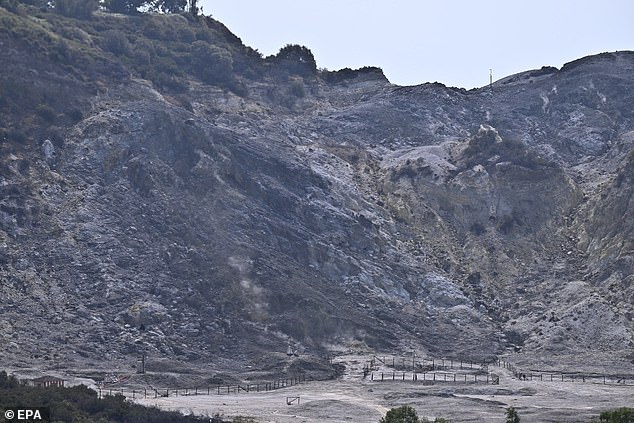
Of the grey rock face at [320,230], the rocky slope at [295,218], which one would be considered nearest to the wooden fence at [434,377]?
the rocky slope at [295,218]

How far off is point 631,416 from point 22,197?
57116 millimetres

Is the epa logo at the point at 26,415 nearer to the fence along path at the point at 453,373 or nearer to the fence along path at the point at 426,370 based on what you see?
the fence along path at the point at 426,370

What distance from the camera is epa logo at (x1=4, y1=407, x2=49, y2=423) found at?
60.9m

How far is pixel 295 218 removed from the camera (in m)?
116

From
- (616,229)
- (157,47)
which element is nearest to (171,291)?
(616,229)

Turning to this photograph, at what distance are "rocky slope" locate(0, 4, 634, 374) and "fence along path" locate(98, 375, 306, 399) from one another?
471 centimetres

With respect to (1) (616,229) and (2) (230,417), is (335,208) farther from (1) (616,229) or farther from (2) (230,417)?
(2) (230,417)

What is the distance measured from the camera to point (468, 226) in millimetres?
123375

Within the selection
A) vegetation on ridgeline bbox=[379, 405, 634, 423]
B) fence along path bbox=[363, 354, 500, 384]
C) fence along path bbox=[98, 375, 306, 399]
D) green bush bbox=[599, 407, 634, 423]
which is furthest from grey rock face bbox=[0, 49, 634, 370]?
green bush bbox=[599, 407, 634, 423]

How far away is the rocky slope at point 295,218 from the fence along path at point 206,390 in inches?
185

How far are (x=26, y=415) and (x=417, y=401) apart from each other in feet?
100

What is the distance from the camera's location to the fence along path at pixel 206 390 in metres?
84.4

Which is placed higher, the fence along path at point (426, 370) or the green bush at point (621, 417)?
the fence along path at point (426, 370)

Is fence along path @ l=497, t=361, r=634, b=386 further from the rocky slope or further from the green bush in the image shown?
the green bush
